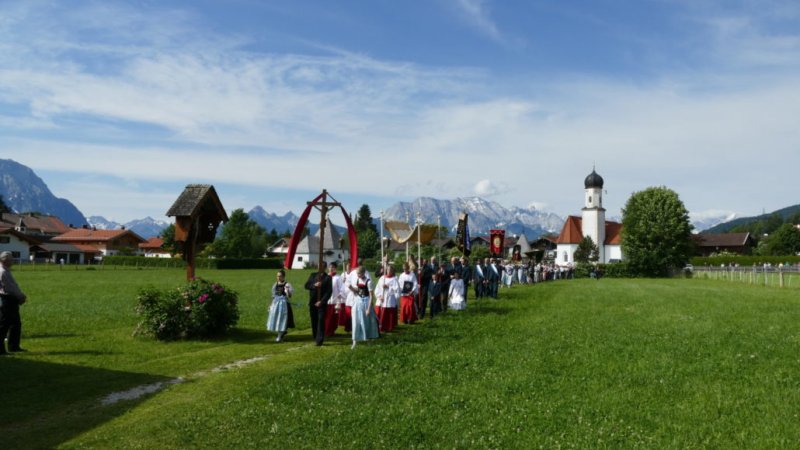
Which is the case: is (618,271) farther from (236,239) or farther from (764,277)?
(236,239)

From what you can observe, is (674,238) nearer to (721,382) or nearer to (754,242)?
(721,382)

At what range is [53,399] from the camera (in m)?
10.1

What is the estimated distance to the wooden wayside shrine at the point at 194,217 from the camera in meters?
18.2

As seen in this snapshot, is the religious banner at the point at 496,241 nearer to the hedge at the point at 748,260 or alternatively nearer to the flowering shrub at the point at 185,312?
the flowering shrub at the point at 185,312

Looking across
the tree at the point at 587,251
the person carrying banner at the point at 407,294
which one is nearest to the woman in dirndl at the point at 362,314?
the person carrying banner at the point at 407,294

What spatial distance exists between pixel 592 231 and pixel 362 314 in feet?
355

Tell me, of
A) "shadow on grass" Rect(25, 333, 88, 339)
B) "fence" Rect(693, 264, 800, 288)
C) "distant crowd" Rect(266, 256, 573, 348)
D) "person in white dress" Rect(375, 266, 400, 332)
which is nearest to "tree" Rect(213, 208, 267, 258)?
"fence" Rect(693, 264, 800, 288)

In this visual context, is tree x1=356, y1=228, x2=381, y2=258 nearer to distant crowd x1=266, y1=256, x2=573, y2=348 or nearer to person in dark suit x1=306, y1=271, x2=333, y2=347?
distant crowd x1=266, y1=256, x2=573, y2=348

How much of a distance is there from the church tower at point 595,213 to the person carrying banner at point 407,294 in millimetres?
100827

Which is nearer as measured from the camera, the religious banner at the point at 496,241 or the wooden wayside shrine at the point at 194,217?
the wooden wayside shrine at the point at 194,217

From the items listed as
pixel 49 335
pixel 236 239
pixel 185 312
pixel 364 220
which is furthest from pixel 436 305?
pixel 364 220

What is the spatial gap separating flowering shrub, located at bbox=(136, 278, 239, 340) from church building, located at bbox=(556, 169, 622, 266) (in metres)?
106

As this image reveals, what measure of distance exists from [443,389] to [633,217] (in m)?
83.5

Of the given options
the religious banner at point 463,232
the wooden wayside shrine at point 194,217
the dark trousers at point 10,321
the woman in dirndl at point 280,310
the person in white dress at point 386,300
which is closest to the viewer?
the dark trousers at point 10,321
